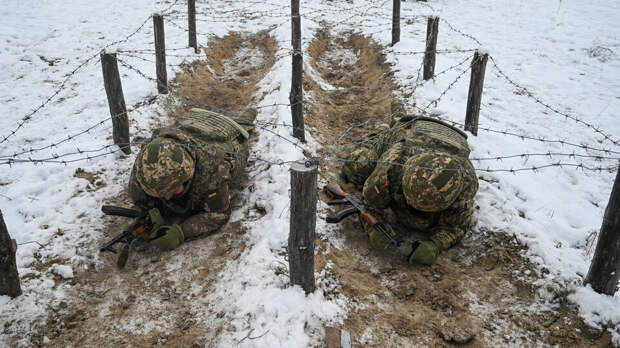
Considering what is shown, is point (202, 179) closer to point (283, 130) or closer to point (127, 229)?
point (127, 229)

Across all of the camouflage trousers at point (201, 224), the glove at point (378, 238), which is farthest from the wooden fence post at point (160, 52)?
the glove at point (378, 238)

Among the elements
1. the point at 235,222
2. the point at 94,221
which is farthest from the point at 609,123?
the point at 94,221

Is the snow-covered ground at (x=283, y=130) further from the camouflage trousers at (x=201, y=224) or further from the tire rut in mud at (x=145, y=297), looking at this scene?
the camouflage trousers at (x=201, y=224)

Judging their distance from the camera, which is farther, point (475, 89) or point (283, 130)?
point (283, 130)

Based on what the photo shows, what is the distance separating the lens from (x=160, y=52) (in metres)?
7.09

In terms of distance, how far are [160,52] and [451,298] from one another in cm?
652

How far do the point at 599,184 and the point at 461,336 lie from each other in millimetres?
3533

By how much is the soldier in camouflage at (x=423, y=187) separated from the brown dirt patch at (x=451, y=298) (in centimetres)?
22

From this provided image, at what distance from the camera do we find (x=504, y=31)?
11555 mm

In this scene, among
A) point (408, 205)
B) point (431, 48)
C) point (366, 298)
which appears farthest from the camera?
point (431, 48)

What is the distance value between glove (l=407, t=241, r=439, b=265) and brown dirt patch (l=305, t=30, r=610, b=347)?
123 millimetres

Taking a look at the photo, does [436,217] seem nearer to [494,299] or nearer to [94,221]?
[494,299]

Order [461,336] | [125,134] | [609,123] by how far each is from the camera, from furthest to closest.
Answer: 1. [609,123]
2. [125,134]
3. [461,336]

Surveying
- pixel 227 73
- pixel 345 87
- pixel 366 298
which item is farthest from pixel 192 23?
pixel 366 298
